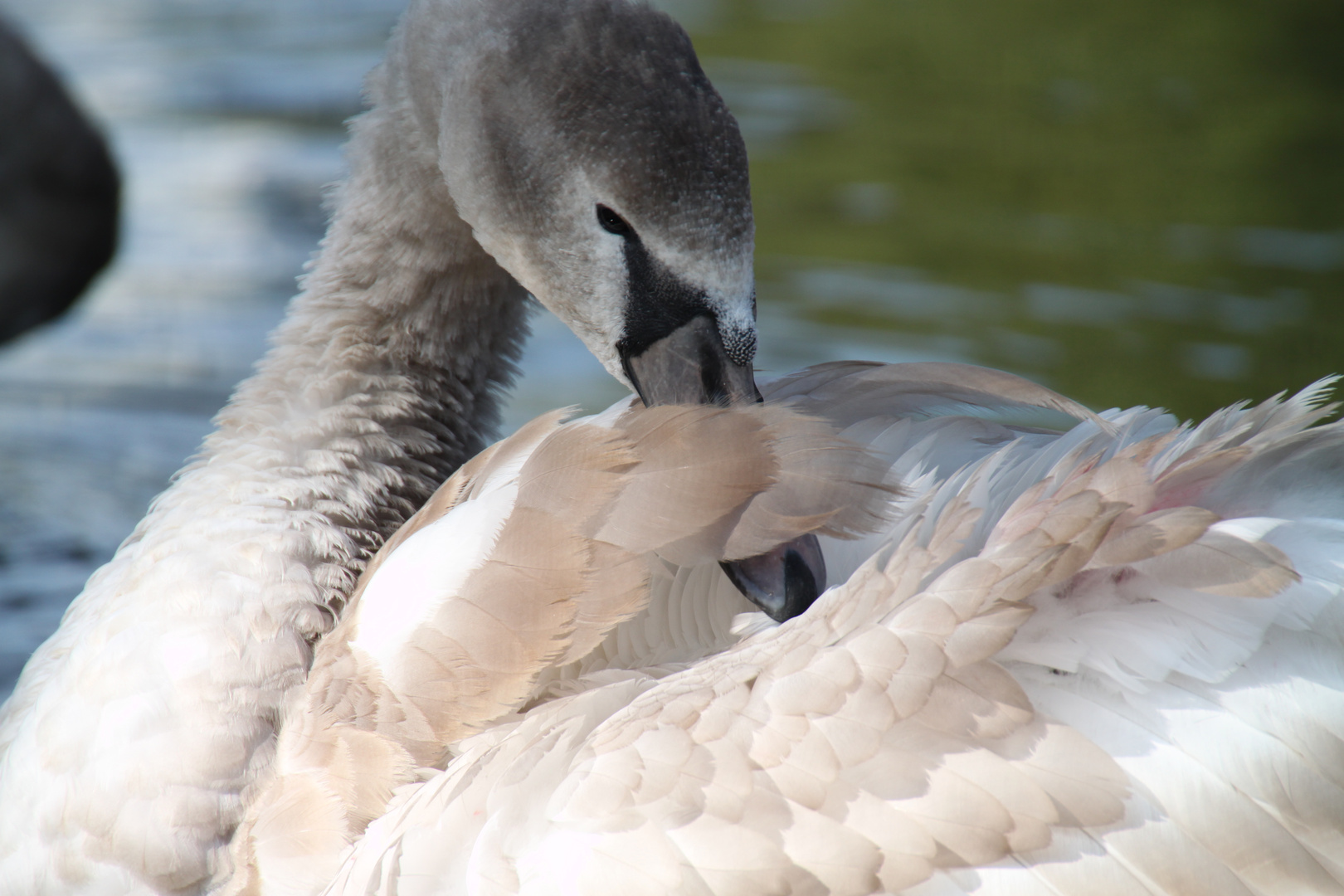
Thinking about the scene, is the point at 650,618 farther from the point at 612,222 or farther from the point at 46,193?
the point at 46,193

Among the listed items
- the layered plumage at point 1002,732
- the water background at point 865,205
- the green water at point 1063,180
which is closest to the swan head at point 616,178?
the layered plumage at point 1002,732

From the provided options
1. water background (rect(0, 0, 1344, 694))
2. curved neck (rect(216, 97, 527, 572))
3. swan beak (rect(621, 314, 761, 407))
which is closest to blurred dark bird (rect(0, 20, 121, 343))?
water background (rect(0, 0, 1344, 694))

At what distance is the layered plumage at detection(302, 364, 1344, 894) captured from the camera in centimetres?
165

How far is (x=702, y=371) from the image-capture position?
2.17 meters

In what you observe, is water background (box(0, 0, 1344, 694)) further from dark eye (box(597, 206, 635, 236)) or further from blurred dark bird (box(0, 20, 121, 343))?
dark eye (box(597, 206, 635, 236))

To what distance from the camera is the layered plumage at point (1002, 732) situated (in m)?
1.65

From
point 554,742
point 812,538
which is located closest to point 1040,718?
point 812,538

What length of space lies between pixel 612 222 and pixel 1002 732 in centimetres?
93

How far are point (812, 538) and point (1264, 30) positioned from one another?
7070 mm

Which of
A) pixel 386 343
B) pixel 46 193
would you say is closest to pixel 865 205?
pixel 46 193

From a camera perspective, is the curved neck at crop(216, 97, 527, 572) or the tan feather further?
the curved neck at crop(216, 97, 527, 572)

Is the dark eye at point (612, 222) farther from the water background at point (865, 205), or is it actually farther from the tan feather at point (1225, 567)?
the water background at point (865, 205)

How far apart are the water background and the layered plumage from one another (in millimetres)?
2198

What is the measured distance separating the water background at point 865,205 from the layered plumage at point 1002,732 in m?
2.20
